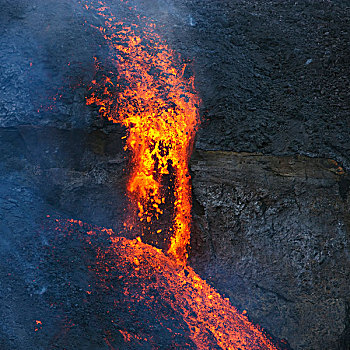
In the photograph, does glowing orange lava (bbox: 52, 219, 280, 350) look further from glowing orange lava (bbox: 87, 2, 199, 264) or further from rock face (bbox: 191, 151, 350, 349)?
glowing orange lava (bbox: 87, 2, 199, 264)

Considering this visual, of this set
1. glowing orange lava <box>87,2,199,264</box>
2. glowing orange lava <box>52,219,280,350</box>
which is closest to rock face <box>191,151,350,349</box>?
glowing orange lava <box>52,219,280,350</box>

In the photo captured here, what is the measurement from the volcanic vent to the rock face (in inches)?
9.0

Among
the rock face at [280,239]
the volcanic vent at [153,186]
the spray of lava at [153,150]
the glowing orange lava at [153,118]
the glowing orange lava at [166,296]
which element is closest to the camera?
the rock face at [280,239]

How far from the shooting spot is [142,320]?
12.1 ft

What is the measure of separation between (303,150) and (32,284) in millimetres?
3143

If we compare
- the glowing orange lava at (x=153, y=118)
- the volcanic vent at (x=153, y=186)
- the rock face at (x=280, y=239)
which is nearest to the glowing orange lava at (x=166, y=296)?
the volcanic vent at (x=153, y=186)

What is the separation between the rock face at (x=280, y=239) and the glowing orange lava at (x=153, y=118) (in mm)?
268

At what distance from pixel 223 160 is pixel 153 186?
935 millimetres

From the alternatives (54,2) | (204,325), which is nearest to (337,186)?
(204,325)

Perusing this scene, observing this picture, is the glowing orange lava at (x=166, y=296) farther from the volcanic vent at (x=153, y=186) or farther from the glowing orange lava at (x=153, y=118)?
the glowing orange lava at (x=153, y=118)

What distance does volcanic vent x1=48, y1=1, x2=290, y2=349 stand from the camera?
153 inches

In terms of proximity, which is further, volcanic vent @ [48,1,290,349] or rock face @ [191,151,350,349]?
volcanic vent @ [48,1,290,349]

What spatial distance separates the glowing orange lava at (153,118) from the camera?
4230 mm

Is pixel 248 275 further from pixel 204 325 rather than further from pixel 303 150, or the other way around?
pixel 303 150
